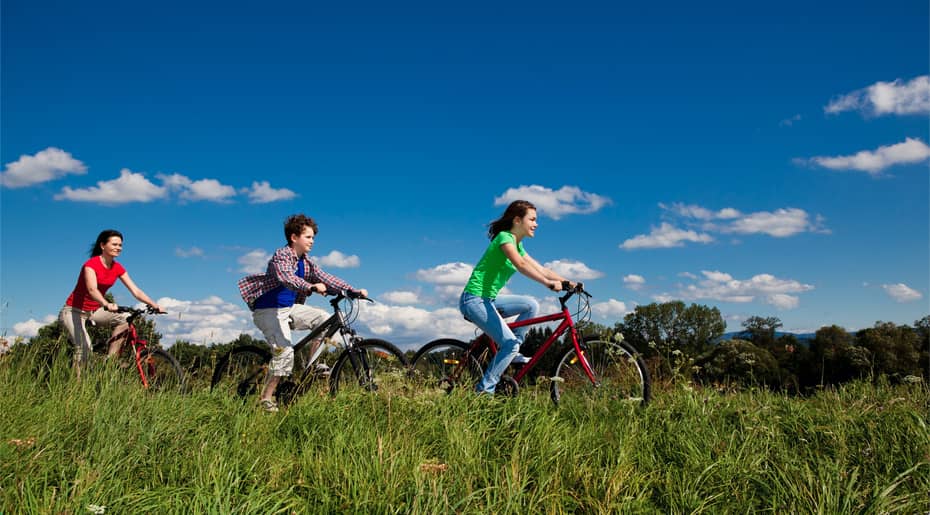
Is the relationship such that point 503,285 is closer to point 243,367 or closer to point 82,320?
point 243,367

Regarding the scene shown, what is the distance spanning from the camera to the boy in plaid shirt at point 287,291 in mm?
7227

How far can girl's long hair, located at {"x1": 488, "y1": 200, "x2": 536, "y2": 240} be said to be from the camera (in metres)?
7.15

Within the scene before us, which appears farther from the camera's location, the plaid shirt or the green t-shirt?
the plaid shirt

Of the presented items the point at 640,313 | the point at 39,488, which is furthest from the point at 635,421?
the point at 640,313

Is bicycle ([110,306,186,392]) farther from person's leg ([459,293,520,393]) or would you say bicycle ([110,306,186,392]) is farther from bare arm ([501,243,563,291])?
bare arm ([501,243,563,291])

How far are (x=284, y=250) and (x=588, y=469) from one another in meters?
4.57

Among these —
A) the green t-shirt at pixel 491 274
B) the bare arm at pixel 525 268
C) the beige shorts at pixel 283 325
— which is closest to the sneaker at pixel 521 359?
the green t-shirt at pixel 491 274

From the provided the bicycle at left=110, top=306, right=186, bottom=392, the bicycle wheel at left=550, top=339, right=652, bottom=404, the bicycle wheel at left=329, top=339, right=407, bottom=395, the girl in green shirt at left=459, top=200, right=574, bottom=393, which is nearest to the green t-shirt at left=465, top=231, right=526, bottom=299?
the girl in green shirt at left=459, top=200, right=574, bottom=393

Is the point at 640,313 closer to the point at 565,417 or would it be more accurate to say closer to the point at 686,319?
the point at 686,319

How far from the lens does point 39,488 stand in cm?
374

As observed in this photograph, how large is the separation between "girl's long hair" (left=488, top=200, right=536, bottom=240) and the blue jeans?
77 cm

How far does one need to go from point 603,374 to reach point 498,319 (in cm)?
123

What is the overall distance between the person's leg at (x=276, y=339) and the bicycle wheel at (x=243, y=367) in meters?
0.53

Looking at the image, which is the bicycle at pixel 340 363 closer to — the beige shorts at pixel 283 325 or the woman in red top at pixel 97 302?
the beige shorts at pixel 283 325
